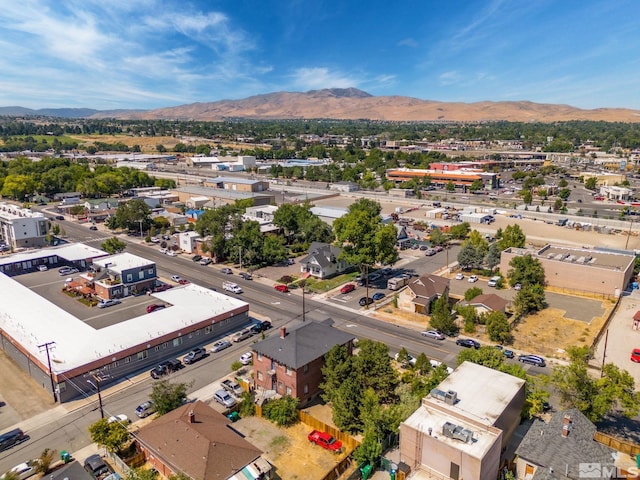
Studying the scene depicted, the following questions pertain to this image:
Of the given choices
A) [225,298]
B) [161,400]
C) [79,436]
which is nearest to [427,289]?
[225,298]

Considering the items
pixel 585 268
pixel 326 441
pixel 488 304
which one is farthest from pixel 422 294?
pixel 326 441

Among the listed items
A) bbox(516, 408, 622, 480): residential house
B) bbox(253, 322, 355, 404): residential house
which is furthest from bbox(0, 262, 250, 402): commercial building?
bbox(516, 408, 622, 480): residential house

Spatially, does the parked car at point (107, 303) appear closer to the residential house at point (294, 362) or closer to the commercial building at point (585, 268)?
the residential house at point (294, 362)

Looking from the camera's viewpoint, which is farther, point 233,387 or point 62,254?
point 62,254

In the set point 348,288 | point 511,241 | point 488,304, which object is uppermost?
point 511,241

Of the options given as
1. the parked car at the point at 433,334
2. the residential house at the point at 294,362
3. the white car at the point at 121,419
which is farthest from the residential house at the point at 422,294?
the white car at the point at 121,419

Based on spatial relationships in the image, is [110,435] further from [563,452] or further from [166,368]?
[563,452]
